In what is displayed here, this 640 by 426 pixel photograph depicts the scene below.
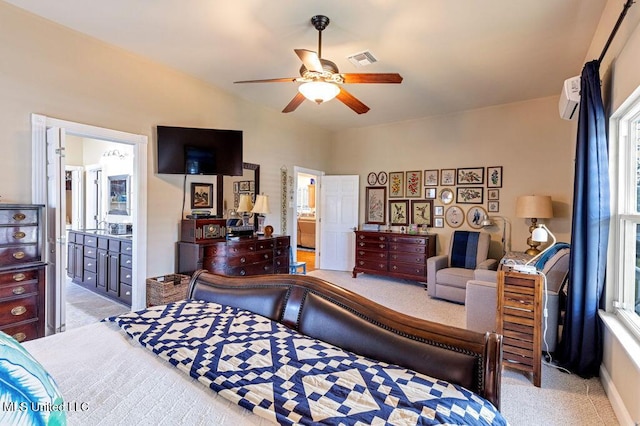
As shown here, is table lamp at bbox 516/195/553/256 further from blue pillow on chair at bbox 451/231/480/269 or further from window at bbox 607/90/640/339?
window at bbox 607/90/640/339

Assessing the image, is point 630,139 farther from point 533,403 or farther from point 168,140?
point 168,140

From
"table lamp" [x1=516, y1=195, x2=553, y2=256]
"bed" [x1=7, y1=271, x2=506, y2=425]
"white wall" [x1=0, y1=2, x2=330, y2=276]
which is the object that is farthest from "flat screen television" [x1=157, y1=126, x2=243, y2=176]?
"table lamp" [x1=516, y1=195, x2=553, y2=256]

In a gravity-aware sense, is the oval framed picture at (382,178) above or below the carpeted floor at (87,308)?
above

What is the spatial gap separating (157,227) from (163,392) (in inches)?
117

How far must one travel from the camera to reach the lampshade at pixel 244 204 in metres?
4.74

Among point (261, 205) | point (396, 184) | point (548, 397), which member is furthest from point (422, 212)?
point (548, 397)

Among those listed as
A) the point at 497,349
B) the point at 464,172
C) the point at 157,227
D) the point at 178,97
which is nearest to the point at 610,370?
the point at 497,349

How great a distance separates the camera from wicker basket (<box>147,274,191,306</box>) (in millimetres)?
3396

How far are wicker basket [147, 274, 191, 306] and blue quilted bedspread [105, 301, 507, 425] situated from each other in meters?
1.88

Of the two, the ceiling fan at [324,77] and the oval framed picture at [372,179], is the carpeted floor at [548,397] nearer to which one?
the ceiling fan at [324,77]

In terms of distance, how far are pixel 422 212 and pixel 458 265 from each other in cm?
121

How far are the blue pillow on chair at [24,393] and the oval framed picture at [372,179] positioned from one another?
19.2 feet

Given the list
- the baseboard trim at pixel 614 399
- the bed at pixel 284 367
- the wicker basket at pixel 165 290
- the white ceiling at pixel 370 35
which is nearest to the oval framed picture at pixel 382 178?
the white ceiling at pixel 370 35

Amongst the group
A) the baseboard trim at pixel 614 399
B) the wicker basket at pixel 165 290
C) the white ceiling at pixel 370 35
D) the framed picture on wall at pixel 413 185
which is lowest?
the baseboard trim at pixel 614 399
